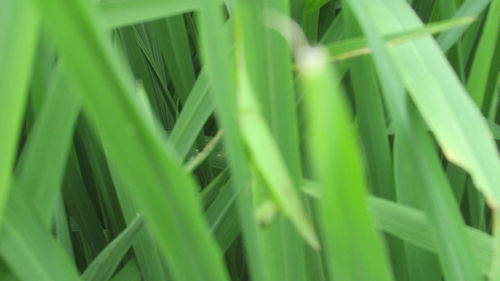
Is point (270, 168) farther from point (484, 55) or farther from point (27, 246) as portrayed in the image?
point (484, 55)

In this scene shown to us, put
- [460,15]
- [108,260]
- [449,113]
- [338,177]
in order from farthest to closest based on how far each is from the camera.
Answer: [460,15] → [108,260] → [449,113] → [338,177]

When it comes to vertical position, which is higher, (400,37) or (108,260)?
(400,37)

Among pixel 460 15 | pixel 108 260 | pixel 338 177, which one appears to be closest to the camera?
pixel 338 177

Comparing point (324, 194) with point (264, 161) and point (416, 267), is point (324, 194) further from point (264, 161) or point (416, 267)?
point (416, 267)

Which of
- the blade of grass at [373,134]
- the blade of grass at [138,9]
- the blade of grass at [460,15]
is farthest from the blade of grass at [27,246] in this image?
the blade of grass at [460,15]

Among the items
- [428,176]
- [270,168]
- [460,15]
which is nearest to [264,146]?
[270,168]

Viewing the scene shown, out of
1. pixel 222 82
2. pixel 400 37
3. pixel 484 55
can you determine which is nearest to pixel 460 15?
pixel 484 55

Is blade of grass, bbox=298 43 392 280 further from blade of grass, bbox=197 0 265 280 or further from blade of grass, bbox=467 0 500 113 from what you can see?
blade of grass, bbox=467 0 500 113

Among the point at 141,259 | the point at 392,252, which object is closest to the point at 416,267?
the point at 392,252

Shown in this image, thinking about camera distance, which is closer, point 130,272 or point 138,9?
point 138,9
